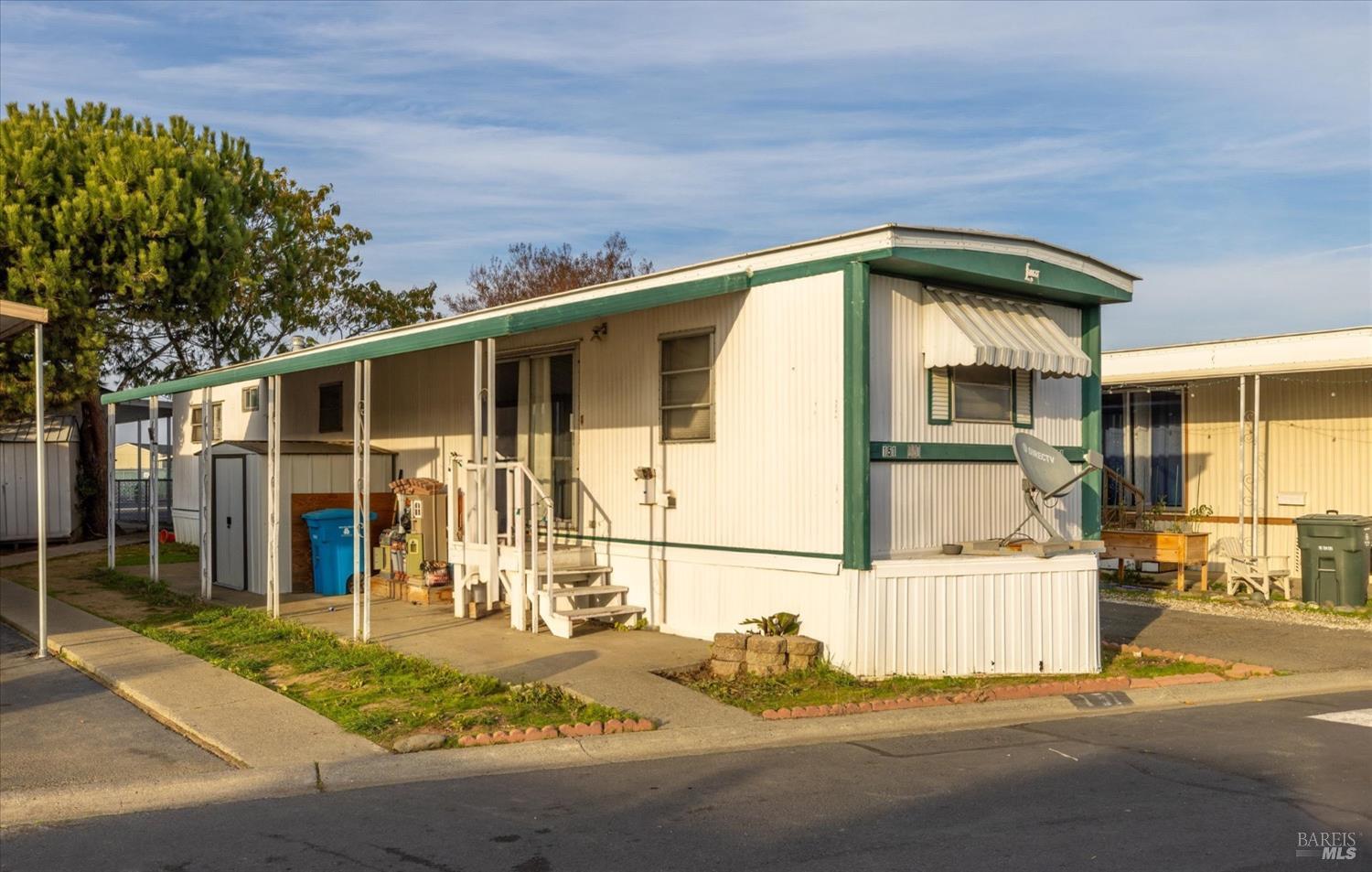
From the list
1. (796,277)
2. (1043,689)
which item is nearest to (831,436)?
(796,277)

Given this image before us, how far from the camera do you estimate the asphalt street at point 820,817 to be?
18.2 ft

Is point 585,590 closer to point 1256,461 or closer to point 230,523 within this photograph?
point 230,523

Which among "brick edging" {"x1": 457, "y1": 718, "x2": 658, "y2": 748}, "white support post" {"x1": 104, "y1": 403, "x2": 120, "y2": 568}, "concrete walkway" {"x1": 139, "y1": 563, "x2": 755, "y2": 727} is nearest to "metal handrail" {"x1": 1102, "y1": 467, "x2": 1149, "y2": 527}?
"concrete walkway" {"x1": 139, "y1": 563, "x2": 755, "y2": 727}

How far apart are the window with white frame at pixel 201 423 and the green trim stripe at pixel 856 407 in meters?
15.6

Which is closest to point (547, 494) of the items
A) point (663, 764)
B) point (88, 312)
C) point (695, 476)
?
point (695, 476)

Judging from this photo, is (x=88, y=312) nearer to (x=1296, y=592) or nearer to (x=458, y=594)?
(x=458, y=594)

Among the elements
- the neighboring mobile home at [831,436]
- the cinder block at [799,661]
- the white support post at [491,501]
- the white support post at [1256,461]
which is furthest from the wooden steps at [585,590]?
the white support post at [1256,461]

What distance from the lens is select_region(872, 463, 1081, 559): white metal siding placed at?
34.2 ft

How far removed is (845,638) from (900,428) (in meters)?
1.93

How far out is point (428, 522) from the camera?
14672 mm

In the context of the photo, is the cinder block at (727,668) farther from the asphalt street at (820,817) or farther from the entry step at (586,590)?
the entry step at (586,590)

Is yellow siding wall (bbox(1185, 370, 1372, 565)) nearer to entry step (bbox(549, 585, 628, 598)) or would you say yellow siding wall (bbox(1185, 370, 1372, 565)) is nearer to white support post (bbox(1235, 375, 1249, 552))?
white support post (bbox(1235, 375, 1249, 552))

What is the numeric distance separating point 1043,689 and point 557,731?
4.08 metres

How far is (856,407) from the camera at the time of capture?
9.95 m
